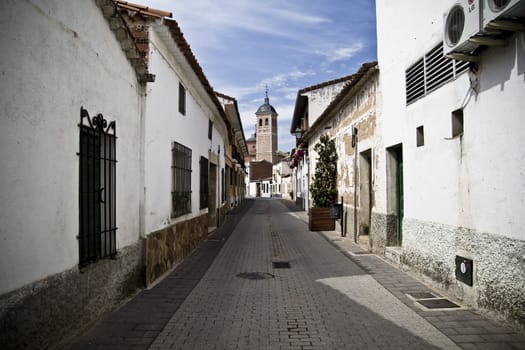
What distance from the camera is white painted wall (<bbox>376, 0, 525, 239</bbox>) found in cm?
417

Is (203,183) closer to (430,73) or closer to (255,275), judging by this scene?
(255,275)

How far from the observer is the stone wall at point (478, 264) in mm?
4121

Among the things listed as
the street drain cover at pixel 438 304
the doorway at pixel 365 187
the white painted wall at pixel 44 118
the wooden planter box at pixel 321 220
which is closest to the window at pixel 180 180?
the white painted wall at pixel 44 118

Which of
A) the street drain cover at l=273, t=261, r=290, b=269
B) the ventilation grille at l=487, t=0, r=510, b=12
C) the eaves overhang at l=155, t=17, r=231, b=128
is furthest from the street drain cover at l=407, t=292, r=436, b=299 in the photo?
the eaves overhang at l=155, t=17, r=231, b=128

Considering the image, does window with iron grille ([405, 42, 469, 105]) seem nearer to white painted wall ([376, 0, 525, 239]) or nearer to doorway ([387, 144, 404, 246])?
white painted wall ([376, 0, 525, 239])

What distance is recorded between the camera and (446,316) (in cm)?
480

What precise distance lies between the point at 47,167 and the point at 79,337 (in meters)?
1.81

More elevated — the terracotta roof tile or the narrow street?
the terracotta roof tile

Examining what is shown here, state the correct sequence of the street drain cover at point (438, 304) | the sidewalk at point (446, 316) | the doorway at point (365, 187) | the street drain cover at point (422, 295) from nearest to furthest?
the sidewalk at point (446, 316), the street drain cover at point (438, 304), the street drain cover at point (422, 295), the doorway at point (365, 187)

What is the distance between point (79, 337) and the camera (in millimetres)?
4125

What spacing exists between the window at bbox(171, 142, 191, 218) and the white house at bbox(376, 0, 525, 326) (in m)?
4.43

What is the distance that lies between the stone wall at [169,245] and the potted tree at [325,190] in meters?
4.74

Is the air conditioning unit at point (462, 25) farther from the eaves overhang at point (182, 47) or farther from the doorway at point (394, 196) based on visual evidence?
the eaves overhang at point (182, 47)

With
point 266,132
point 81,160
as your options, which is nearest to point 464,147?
point 81,160
